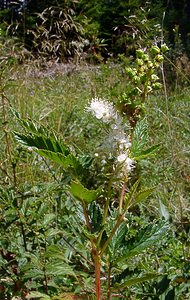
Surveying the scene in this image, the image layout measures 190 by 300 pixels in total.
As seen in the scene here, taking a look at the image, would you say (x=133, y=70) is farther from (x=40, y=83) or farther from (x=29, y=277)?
(x=40, y=83)

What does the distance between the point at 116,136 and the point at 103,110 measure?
0.07 m

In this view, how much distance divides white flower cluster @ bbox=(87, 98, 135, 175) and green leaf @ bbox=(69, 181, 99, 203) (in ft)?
0.21

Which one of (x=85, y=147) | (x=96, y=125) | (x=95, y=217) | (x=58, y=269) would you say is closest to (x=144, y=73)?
(x=95, y=217)

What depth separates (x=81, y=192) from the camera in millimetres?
832

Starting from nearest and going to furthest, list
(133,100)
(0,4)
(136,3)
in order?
(133,100) < (136,3) < (0,4)

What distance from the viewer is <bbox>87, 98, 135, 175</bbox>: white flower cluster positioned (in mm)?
869

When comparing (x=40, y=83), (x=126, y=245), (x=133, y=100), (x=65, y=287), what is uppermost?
(x=133, y=100)

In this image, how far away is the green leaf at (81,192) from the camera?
816 mm

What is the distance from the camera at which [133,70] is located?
91 cm

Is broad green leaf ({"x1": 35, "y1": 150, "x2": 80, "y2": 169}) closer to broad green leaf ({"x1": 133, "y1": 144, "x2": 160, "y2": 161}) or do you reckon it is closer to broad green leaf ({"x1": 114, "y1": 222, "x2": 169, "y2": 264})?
broad green leaf ({"x1": 133, "y1": 144, "x2": 160, "y2": 161})

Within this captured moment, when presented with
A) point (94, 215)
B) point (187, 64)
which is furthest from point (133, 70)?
point (187, 64)

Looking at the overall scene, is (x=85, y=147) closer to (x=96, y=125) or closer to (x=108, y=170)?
(x=96, y=125)

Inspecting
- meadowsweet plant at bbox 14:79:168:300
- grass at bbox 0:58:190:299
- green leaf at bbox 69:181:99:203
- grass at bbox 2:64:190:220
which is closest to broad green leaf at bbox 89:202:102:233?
meadowsweet plant at bbox 14:79:168:300

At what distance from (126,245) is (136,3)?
6.61m
